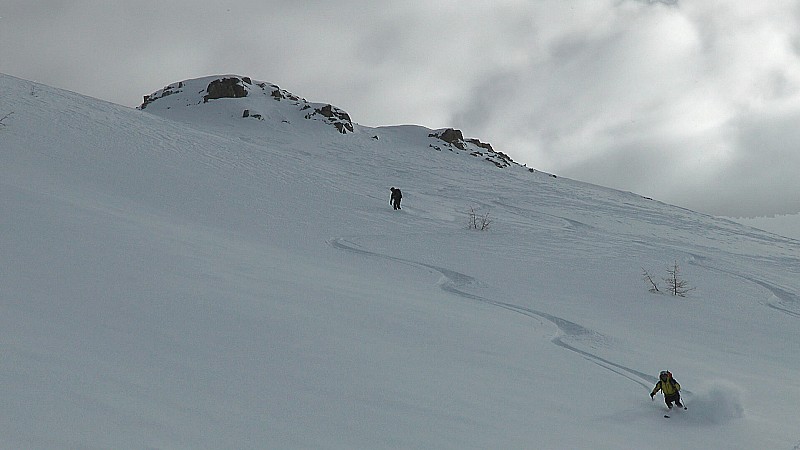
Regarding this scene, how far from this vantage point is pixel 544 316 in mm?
8609

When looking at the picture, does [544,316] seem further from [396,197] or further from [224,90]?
[224,90]

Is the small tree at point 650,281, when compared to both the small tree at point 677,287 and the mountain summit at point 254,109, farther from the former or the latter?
the mountain summit at point 254,109

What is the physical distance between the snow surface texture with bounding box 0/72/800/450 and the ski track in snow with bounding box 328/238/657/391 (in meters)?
0.05

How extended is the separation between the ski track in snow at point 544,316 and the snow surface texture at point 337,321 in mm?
46

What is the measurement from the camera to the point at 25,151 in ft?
40.7

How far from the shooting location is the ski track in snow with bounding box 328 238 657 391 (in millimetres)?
6378

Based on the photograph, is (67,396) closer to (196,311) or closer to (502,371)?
(196,311)

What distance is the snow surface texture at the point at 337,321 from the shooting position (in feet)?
11.6

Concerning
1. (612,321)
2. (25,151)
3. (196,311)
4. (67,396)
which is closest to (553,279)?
(612,321)

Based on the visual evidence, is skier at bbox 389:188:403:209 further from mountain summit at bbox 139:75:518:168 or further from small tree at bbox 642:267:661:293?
mountain summit at bbox 139:75:518:168

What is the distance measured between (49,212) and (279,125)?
1268 inches

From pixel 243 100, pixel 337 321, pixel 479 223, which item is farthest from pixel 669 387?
pixel 243 100

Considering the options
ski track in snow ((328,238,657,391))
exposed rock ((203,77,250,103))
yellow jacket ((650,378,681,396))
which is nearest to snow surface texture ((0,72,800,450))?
ski track in snow ((328,238,657,391))

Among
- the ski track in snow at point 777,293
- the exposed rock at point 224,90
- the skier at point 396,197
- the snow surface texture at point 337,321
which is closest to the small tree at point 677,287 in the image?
the snow surface texture at point 337,321
